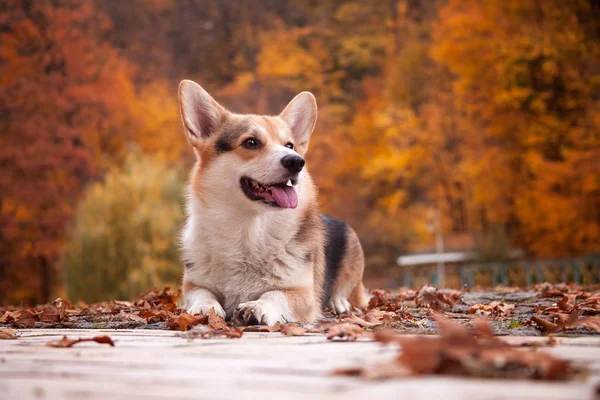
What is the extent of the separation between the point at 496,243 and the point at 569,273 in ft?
7.74

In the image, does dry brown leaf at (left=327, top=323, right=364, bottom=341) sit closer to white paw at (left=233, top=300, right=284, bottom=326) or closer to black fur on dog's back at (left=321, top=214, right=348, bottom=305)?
white paw at (left=233, top=300, right=284, bottom=326)

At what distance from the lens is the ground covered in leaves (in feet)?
5.20

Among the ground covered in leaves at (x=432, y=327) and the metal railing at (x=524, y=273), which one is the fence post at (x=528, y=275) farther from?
the ground covered in leaves at (x=432, y=327)

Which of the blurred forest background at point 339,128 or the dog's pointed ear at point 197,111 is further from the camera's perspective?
the blurred forest background at point 339,128

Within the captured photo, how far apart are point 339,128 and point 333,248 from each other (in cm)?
2065

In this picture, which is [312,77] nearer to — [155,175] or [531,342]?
[155,175]

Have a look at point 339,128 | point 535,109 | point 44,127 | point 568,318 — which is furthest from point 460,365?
point 339,128

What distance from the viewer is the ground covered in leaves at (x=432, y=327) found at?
1584mm

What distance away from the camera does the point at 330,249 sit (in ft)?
16.7

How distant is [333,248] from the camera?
203 inches

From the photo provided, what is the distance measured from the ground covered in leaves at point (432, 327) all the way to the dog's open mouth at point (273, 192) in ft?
2.60

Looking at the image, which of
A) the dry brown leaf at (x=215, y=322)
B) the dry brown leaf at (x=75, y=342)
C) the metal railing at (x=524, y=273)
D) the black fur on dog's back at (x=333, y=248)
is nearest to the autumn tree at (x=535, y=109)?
the metal railing at (x=524, y=273)

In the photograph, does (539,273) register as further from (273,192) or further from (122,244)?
(273,192)

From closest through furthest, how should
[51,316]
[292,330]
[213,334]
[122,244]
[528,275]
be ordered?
[213,334] → [292,330] → [51,316] → [122,244] → [528,275]
